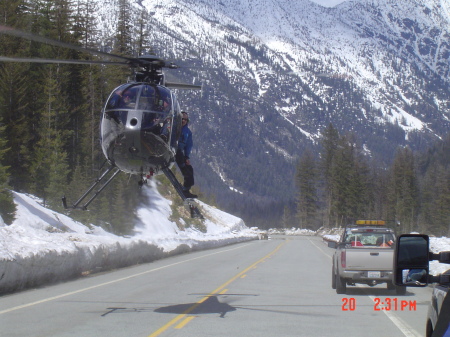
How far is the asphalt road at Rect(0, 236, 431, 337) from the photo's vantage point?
32.5 ft

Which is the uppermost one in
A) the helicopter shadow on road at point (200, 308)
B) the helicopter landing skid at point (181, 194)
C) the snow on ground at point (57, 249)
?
the helicopter landing skid at point (181, 194)

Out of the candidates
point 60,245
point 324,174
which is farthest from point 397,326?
point 324,174

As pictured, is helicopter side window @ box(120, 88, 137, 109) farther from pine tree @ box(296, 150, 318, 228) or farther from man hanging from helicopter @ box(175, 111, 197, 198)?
pine tree @ box(296, 150, 318, 228)

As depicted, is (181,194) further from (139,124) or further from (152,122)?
(139,124)

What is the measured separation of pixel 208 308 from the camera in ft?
41.2

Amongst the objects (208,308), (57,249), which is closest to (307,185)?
(57,249)

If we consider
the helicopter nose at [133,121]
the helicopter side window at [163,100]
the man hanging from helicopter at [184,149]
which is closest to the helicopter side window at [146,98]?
the helicopter side window at [163,100]

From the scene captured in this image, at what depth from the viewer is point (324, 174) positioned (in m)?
110

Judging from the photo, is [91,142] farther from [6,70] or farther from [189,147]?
[189,147]

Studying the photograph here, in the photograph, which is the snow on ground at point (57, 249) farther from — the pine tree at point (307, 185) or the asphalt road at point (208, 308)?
the pine tree at point (307, 185)

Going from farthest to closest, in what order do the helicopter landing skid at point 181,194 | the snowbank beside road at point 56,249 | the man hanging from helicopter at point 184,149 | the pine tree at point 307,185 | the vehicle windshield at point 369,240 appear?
the pine tree at point 307,185 < the vehicle windshield at point 369,240 < the snowbank beside road at point 56,249 < the man hanging from helicopter at point 184,149 < the helicopter landing skid at point 181,194

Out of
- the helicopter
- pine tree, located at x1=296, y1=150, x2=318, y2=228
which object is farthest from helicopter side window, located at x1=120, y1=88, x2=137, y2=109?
pine tree, located at x1=296, y1=150, x2=318, y2=228

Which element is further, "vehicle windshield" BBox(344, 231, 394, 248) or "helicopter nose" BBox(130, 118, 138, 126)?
"vehicle windshield" BBox(344, 231, 394, 248)

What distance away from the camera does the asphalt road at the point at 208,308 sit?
9.91 metres
